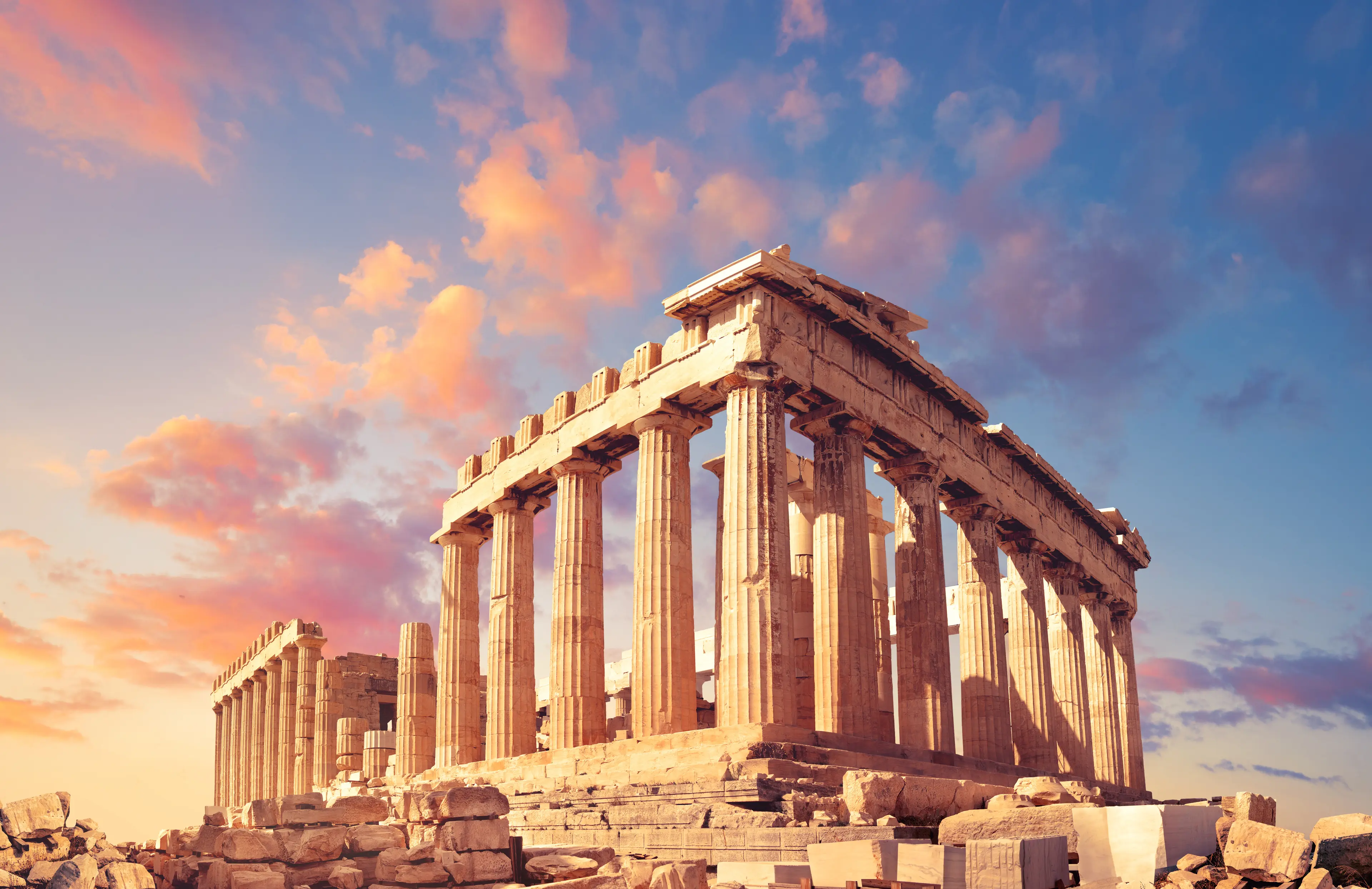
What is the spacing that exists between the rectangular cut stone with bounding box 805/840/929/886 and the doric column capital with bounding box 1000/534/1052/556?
81.4 ft

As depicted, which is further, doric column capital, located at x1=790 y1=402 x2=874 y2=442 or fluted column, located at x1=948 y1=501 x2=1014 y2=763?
fluted column, located at x1=948 y1=501 x2=1014 y2=763

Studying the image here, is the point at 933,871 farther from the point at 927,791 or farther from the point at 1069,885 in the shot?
the point at 927,791

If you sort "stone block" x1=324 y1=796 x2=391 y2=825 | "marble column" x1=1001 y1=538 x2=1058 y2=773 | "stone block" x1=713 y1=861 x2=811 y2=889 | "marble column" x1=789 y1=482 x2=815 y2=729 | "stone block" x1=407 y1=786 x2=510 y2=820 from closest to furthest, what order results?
"stone block" x1=713 y1=861 x2=811 y2=889
"stone block" x1=407 y1=786 x2=510 y2=820
"stone block" x1=324 y1=796 x2=391 y2=825
"marble column" x1=789 y1=482 x2=815 y2=729
"marble column" x1=1001 y1=538 x2=1058 y2=773

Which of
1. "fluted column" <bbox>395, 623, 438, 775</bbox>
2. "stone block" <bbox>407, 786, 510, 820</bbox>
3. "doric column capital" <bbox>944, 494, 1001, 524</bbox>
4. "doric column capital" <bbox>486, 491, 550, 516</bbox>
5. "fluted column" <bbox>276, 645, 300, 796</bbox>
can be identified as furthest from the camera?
"fluted column" <bbox>276, 645, 300, 796</bbox>

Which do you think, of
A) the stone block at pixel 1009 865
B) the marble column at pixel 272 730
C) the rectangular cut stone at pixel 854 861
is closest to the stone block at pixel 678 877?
the rectangular cut stone at pixel 854 861

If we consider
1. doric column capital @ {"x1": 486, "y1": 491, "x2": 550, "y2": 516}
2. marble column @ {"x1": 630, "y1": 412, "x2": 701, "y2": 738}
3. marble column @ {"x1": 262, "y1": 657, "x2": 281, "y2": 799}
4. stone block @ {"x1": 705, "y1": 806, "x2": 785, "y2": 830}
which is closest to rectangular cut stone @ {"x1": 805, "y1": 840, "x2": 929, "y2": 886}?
stone block @ {"x1": 705, "y1": 806, "x2": 785, "y2": 830}

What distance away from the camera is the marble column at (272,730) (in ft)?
164

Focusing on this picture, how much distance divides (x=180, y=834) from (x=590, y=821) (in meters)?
6.25

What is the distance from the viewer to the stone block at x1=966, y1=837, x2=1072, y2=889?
1207 cm

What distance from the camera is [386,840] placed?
17047mm

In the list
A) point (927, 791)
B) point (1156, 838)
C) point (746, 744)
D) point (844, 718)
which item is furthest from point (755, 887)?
point (844, 718)

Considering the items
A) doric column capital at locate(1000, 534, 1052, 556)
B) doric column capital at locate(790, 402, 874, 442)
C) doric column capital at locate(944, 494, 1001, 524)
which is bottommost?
doric column capital at locate(1000, 534, 1052, 556)

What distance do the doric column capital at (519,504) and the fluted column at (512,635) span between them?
0.01m

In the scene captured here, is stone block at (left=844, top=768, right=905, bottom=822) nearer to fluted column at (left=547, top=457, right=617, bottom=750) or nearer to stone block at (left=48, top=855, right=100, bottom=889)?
stone block at (left=48, top=855, right=100, bottom=889)
